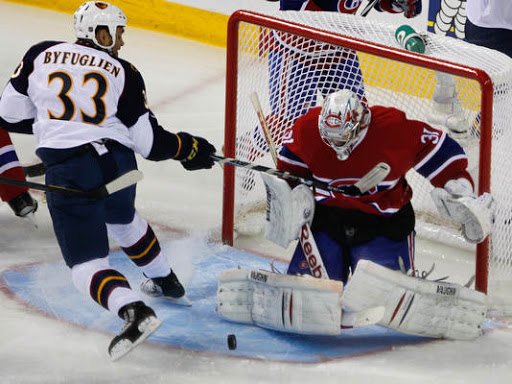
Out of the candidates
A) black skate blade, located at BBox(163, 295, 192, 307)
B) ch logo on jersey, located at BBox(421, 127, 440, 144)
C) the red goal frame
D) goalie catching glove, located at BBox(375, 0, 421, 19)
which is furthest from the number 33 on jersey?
goalie catching glove, located at BBox(375, 0, 421, 19)

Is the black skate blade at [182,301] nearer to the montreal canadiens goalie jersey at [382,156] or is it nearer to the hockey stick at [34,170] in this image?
the montreal canadiens goalie jersey at [382,156]

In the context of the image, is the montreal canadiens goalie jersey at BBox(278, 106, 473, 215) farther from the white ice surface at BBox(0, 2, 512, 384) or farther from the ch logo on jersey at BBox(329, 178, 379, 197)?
the white ice surface at BBox(0, 2, 512, 384)

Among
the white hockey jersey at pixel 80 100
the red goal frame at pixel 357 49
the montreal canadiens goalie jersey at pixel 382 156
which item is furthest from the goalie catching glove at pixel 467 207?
the white hockey jersey at pixel 80 100

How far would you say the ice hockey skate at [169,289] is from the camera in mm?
3533

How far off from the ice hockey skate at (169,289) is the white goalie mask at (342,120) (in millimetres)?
708

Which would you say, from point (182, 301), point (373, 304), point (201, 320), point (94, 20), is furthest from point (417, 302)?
point (94, 20)

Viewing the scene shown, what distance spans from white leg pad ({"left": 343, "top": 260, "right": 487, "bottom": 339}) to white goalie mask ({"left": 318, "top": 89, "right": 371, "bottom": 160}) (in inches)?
13.5

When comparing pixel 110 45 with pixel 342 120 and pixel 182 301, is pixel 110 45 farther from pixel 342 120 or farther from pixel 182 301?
pixel 182 301

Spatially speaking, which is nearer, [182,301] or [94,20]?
[94,20]

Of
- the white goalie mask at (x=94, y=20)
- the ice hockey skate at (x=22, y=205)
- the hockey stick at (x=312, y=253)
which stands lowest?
the ice hockey skate at (x=22, y=205)

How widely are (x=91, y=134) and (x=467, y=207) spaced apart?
1.06m

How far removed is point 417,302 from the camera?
3.18 m

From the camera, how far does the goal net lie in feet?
11.5

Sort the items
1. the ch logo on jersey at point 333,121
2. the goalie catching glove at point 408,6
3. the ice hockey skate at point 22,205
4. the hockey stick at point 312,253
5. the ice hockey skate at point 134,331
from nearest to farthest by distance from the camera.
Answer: the ice hockey skate at point 134,331 < the ch logo on jersey at point 333,121 < the hockey stick at point 312,253 < the ice hockey skate at point 22,205 < the goalie catching glove at point 408,6
